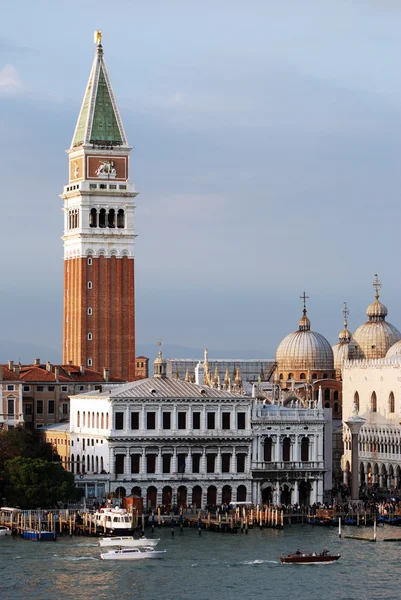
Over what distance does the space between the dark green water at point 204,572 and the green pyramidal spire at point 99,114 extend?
5027 centimetres

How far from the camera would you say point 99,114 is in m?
147

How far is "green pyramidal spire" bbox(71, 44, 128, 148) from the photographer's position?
146250 mm

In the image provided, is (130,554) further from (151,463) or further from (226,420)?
(226,420)

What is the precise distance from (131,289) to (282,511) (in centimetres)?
4103

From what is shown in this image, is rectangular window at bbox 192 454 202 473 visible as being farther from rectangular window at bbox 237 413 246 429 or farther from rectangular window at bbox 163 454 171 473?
rectangular window at bbox 237 413 246 429

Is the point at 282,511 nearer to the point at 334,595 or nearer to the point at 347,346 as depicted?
the point at 334,595

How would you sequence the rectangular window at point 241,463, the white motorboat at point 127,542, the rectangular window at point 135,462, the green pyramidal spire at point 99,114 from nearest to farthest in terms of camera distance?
1. the white motorboat at point 127,542
2. the rectangular window at point 135,462
3. the rectangular window at point 241,463
4. the green pyramidal spire at point 99,114

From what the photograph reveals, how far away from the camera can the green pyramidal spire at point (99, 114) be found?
480 ft

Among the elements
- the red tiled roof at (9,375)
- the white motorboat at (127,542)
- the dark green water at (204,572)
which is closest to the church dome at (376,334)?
the red tiled roof at (9,375)

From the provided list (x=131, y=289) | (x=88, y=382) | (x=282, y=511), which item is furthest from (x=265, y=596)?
(x=131, y=289)

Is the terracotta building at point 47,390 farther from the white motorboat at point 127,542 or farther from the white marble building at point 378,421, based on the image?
the white motorboat at point 127,542

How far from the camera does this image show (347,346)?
533 ft

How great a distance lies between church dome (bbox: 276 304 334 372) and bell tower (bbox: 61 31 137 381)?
61.1 ft

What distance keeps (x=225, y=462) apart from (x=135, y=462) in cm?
510
